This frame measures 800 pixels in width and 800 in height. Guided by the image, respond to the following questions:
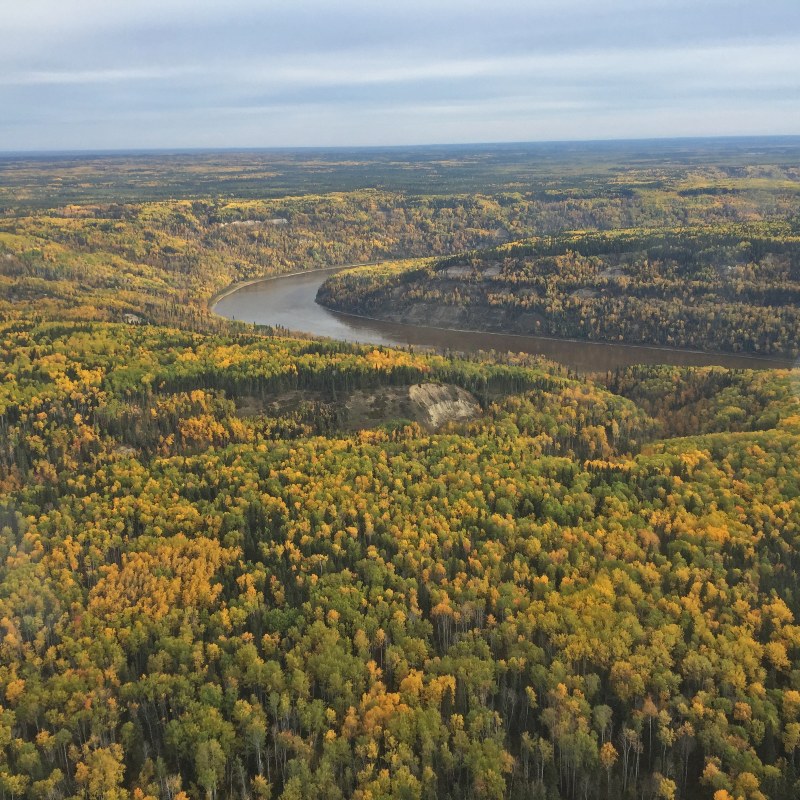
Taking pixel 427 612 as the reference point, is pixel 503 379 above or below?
above

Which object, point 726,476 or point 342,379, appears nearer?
point 726,476

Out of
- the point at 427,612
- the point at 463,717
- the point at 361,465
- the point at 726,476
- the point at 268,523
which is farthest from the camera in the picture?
the point at 361,465

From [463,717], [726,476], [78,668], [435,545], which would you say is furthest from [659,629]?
[78,668]

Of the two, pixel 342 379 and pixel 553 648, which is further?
pixel 342 379

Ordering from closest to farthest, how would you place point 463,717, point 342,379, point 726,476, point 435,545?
point 463,717 < point 435,545 < point 726,476 < point 342,379

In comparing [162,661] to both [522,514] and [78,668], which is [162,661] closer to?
[78,668]

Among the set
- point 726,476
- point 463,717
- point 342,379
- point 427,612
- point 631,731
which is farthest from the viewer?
point 342,379

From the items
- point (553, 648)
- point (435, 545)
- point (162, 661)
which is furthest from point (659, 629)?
point (162, 661)

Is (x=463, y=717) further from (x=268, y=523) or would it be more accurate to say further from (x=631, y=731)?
(x=268, y=523)

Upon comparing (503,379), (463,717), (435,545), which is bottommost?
(463,717)
